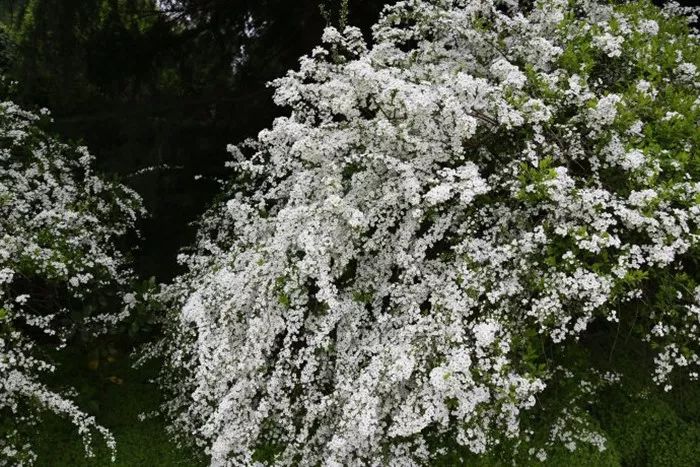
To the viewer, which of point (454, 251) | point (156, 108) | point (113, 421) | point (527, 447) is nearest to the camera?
point (454, 251)

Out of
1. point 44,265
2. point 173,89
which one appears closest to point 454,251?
point 44,265

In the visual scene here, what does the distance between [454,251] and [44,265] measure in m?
2.27

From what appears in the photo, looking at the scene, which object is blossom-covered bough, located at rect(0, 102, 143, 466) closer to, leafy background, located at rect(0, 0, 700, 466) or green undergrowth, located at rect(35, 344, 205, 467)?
green undergrowth, located at rect(35, 344, 205, 467)

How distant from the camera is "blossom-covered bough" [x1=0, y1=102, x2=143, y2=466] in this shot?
3572 millimetres

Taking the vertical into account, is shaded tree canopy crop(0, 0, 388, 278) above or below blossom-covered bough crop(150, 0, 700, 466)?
above

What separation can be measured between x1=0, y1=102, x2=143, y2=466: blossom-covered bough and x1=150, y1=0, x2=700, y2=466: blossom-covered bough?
83cm

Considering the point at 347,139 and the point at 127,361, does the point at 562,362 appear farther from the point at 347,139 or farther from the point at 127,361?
the point at 127,361

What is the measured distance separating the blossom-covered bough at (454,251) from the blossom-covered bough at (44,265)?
83 cm

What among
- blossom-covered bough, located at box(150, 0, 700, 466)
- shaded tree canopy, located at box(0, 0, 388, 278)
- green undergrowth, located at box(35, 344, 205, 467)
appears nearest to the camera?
blossom-covered bough, located at box(150, 0, 700, 466)

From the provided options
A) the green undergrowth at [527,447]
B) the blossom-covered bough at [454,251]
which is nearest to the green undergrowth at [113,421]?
the green undergrowth at [527,447]

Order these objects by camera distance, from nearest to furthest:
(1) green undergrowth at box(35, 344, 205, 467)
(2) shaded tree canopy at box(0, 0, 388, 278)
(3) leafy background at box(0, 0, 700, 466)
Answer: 1. (1) green undergrowth at box(35, 344, 205, 467)
2. (3) leafy background at box(0, 0, 700, 466)
3. (2) shaded tree canopy at box(0, 0, 388, 278)

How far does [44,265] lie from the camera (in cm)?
368

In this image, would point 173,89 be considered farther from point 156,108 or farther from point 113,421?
point 113,421

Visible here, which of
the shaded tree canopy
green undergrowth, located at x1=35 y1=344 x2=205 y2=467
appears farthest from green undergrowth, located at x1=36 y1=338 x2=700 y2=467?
the shaded tree canopy
